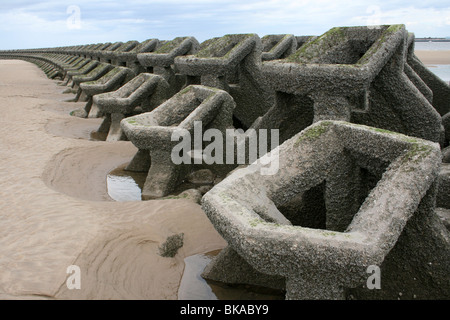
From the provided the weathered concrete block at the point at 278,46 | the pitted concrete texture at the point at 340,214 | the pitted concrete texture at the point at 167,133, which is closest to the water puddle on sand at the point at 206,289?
the pitted concrete texture at the point at 340,214

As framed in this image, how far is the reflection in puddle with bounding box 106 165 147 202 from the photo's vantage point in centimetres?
643

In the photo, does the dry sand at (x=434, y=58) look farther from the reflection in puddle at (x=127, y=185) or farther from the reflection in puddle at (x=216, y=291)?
the reflection in puddle at (x=216, y=291)

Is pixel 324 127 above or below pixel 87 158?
above

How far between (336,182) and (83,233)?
8.97 ft

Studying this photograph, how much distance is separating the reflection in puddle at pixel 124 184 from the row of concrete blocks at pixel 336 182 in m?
0.31

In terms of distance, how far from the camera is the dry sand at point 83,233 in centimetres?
390

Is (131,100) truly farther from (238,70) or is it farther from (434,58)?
(434,58)

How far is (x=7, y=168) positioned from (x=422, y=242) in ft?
20.8

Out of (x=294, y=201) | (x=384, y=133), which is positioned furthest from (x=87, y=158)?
(x=384, y=133)

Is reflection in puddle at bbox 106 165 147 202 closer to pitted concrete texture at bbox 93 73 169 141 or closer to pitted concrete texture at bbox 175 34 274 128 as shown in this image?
pitted concrete texture at bbox 93 73 169 141

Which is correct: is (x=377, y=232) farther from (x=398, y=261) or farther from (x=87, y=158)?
(x=87, y=158)

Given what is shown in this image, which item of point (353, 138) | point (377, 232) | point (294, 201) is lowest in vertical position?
point (294, 201)

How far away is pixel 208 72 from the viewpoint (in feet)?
27.8

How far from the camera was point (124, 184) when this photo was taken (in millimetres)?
7008
